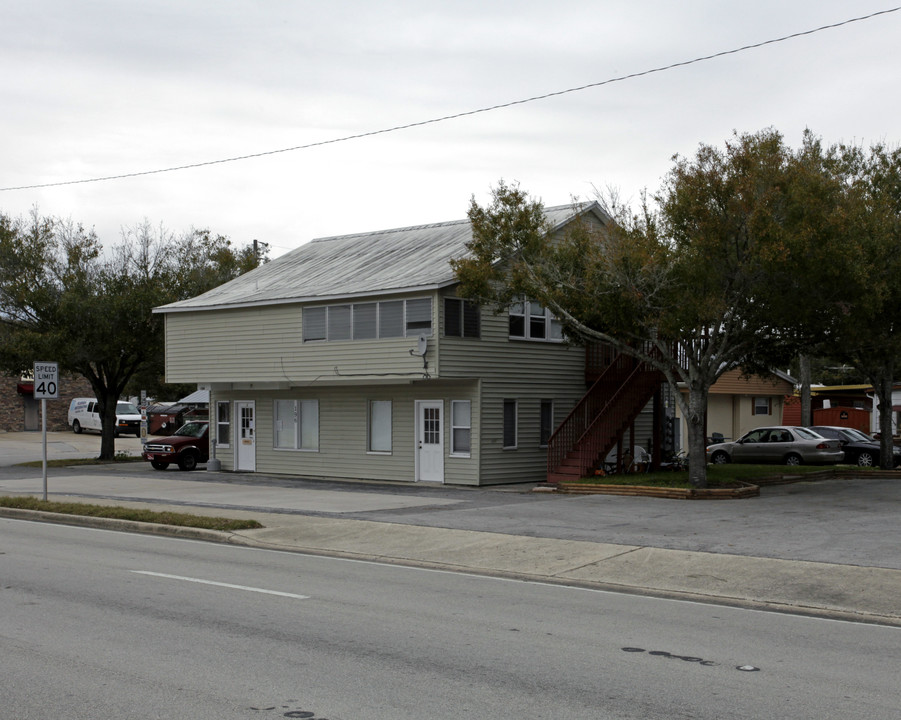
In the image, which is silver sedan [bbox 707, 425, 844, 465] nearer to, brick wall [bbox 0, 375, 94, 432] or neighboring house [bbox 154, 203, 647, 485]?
neighboring house [bbox 154, 203, 647, 485]

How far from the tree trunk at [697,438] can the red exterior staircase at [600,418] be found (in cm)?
308

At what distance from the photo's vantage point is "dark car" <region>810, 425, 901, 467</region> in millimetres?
33312

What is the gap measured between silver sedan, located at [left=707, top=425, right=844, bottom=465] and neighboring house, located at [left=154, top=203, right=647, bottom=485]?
27.4ft

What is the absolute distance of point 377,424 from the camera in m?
27.8

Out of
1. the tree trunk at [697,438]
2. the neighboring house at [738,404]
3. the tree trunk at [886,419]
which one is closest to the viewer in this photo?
the tree trunk at [697,438]

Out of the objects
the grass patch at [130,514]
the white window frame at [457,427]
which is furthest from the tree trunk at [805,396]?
the grass patch at [130,514]

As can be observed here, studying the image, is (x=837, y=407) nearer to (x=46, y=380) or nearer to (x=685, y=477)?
(x=685, y=477)

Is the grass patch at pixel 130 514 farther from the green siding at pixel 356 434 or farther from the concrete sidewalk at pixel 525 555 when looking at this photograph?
the green siding at pixel 356 434

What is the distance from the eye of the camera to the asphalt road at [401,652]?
6480 mm

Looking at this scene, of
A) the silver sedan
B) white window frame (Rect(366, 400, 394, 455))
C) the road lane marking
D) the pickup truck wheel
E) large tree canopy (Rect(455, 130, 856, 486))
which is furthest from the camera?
the pickup truck wheel

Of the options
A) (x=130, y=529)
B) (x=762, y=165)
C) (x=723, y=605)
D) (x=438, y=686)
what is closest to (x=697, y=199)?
(x=762, y=165)

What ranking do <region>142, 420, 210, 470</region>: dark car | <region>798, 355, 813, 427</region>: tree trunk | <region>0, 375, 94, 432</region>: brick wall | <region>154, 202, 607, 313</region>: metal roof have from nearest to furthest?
<region>154, 202, 607, 313</region>: metal roof → <region>142, 420, 210, 470</region>: dark car → <region>798, 355, 813, 427</region>: tree trunk → <region>0, 375, 94, 432</region>: brick wall

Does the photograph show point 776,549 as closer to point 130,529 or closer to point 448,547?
point 448,547

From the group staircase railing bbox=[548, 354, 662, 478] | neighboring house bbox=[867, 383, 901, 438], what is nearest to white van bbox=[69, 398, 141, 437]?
staircase railing bbox=[548, 354, 662, 478]
